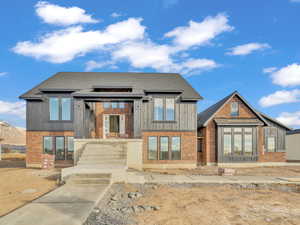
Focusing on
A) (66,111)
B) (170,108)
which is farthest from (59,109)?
(170,108)

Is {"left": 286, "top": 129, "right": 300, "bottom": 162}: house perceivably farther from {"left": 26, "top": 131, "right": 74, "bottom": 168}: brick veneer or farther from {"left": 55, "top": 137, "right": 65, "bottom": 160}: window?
{"left": 26, "top": 131, "right": 74, "bottom": 168}: brick veneer

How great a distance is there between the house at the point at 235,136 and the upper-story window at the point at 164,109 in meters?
3.38

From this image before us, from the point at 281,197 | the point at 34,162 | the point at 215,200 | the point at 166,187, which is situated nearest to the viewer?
the point at 215,200

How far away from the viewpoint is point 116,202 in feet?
22.1

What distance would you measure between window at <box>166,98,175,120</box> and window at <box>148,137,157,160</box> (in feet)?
7.30

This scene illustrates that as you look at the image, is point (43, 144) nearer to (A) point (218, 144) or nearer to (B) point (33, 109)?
(B) point (33, 109)

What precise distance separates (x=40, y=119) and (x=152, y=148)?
380 inches

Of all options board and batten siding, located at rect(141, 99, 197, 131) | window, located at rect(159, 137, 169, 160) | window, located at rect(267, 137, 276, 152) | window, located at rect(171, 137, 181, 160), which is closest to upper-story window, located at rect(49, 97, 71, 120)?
board and batten siding, located at rect(141, 99, 197, 131)

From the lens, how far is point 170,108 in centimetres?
1612

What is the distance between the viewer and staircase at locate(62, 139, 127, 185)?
8.84m

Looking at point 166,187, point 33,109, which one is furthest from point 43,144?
point 166,187

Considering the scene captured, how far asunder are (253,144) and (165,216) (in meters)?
14.5

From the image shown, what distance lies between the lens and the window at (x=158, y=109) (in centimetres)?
1598

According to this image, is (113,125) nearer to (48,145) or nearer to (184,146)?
(48,145)
